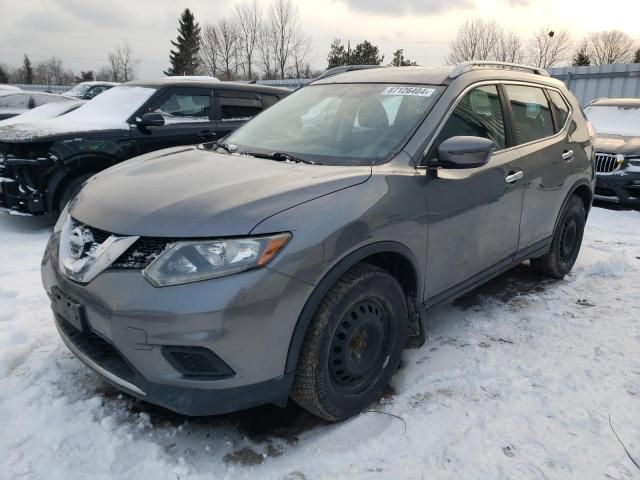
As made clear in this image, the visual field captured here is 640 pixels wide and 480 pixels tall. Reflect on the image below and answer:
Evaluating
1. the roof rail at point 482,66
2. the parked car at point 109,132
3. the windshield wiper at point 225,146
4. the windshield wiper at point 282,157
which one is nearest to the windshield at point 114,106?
the parked car at point 109,132

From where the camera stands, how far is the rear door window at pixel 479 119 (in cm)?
304

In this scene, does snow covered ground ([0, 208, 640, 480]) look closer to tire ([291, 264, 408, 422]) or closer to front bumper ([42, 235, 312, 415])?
tire ([291, 264, 408, 422])

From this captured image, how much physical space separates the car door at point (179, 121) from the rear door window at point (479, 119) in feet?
11.6

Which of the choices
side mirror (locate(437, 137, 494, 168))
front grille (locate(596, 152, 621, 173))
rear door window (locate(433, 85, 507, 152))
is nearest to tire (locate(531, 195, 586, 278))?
rear door window (locate(433, 85, 507, 152))

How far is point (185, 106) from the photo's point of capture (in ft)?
21.4

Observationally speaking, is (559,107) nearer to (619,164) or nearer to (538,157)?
(538,157)

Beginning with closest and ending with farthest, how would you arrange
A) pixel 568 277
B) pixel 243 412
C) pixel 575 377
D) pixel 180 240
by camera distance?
pixel 180 240 < pixel 243 412 < pixel 575 377 < pixel 568 277

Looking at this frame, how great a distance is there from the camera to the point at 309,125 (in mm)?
3350

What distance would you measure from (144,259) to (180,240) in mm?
174

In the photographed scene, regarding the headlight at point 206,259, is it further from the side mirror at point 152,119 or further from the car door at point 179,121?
the car door at point 179,121

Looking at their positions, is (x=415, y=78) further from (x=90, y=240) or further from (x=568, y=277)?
(x=568, y=277)

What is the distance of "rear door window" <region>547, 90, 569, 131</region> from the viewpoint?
4.26 m

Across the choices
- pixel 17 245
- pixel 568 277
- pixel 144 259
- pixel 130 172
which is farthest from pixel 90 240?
pixel 568 277

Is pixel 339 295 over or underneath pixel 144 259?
underneath
